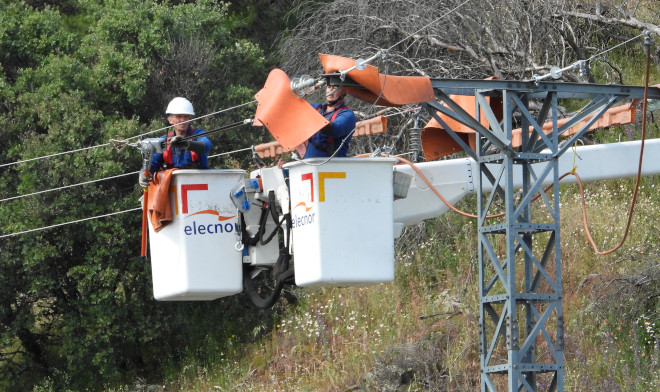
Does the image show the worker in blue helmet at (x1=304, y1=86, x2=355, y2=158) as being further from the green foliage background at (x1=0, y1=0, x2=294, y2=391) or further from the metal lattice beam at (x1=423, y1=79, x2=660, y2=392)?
the green foliage background at (x1=0, y1=0, x2=294, y2=391)

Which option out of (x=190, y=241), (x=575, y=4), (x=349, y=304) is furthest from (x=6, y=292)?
(x=575, y=4)

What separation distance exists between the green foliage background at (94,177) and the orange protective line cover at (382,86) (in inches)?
278

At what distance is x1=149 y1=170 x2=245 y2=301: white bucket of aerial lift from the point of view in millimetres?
11125

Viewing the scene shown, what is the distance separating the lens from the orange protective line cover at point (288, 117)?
33.6ft

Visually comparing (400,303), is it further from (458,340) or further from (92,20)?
(92,20)

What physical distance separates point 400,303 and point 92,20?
7.38 m

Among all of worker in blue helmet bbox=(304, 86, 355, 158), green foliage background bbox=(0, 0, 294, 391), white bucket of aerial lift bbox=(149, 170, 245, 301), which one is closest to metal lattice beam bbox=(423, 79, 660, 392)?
worker in blue helmet bbox=(304, 86, 355, 158)

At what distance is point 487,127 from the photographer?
11953 millimetres

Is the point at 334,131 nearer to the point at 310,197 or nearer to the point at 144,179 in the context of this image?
the point at 310,197

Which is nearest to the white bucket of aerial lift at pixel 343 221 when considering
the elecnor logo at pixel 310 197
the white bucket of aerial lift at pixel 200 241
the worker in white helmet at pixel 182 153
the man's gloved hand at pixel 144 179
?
the elecnor logo at pixel 310 197

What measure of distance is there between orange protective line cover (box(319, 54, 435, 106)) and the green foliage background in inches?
278

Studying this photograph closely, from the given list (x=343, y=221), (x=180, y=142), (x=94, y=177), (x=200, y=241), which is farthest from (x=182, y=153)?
(x=94, y=177)

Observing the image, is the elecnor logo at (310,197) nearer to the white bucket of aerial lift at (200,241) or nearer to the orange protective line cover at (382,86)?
the orange protective line cover at (382,86)

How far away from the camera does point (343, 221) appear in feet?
33.7
